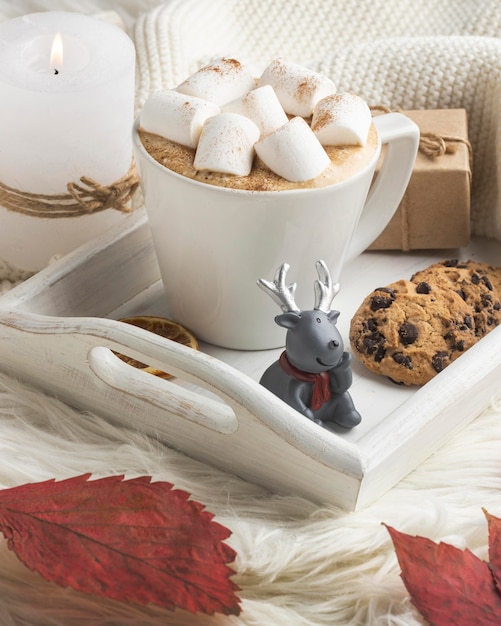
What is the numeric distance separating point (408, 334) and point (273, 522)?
0.22 m

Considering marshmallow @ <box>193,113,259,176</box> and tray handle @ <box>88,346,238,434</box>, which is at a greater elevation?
marshmallow @ <box>193,113,259,176</box>

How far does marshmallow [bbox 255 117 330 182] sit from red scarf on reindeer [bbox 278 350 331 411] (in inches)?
5.7

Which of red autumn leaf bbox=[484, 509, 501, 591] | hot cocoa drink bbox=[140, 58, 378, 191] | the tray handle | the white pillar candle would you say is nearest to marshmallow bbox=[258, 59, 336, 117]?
hot cocoa drink bbox=[140, 58, 378, 191]

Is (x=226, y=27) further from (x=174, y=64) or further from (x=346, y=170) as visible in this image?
(x=346, y=170)

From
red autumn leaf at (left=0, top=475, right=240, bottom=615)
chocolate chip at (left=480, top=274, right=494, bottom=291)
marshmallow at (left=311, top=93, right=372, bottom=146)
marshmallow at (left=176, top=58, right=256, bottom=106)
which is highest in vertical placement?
marshmallow at (left=176, top=58, right=256, bottom=106)

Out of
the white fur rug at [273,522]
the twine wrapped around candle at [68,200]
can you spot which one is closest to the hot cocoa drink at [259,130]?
the twine wrapped around candle at [68,200]

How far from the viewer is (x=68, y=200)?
0.92 m

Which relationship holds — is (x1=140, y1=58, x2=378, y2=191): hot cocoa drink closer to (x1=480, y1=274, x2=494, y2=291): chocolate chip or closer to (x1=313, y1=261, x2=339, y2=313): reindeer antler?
(x1=313, y1=261, x2=339, y2=313): reindeer antler

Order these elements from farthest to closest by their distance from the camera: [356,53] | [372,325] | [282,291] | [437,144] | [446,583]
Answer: [356,53] → [437,144] → [372,325] → [282,291] → [446,583]

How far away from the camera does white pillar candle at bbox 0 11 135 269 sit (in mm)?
864

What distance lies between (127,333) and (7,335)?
0.13 metres

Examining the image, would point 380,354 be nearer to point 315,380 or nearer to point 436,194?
point 315,380

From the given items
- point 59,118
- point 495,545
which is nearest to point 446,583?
point 495,545

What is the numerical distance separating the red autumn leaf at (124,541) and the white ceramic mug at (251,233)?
0.69ft
